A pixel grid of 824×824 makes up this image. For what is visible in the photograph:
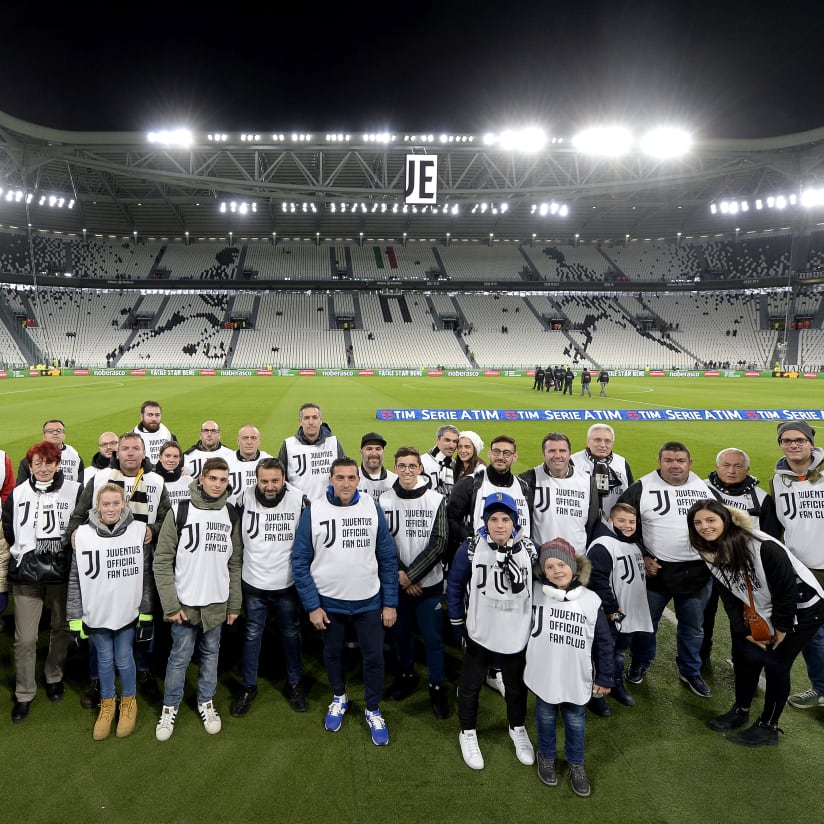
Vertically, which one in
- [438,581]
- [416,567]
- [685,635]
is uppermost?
[416,567]

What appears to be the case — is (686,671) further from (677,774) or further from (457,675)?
(457,675)

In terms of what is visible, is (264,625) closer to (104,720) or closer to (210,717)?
→ (210,717)

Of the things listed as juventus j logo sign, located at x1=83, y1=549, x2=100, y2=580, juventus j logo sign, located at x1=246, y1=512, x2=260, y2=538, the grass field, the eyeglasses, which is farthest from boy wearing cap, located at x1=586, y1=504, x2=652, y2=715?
juventus j logo sign, located at x1=83, y1=549, x2=100, y2=580

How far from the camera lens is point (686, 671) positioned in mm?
4375

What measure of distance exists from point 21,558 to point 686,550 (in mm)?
5724

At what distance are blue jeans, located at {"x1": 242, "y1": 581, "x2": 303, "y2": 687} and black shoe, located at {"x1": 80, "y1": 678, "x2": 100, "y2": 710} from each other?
1243 mm

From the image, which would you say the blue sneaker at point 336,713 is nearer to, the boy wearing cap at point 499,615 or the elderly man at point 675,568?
the boy wearing cap at point 499,615

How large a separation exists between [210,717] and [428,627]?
1843mm

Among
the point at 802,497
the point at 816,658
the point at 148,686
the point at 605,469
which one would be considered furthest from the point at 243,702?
the point at 802,497

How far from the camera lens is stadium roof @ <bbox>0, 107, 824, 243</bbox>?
3653 cm

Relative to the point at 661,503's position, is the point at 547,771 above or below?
below

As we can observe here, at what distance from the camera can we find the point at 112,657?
12.7 feet

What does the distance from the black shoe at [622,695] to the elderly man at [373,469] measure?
8.94ft

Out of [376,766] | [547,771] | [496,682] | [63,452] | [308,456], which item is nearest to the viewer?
[547,771]
